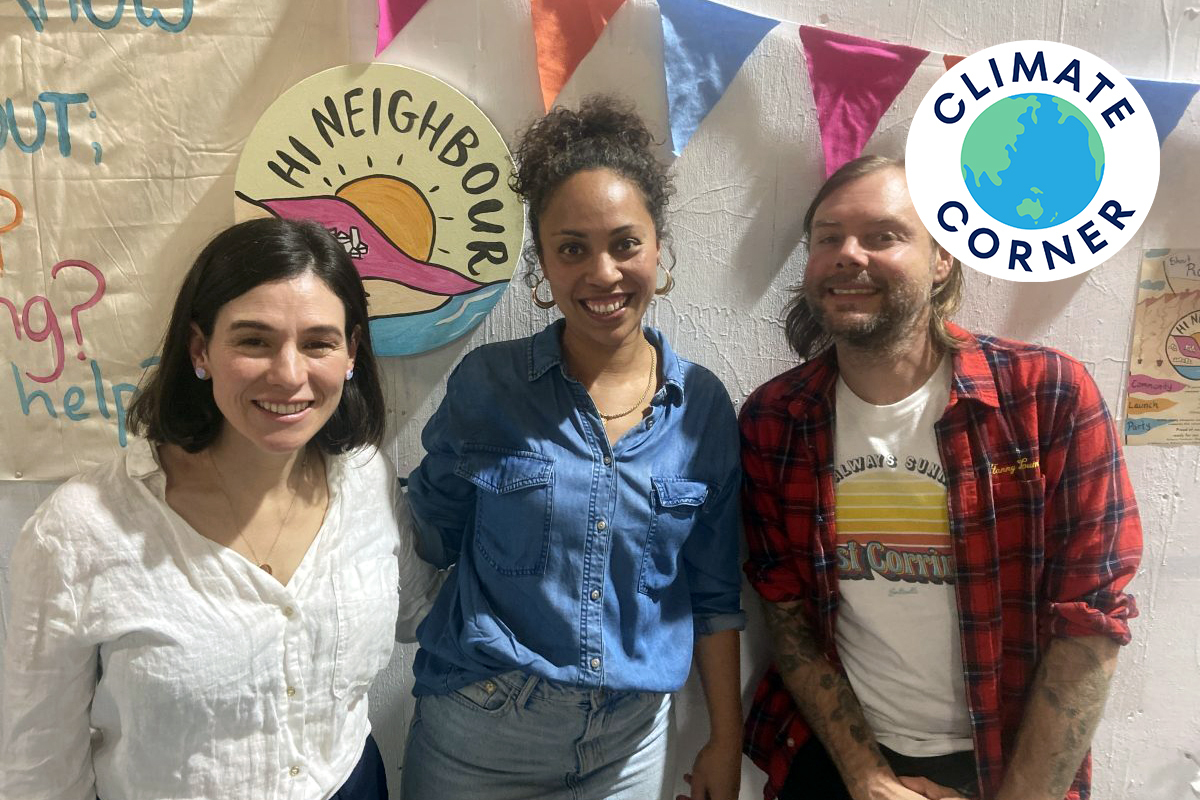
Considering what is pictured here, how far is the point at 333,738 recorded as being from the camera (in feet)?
3.26

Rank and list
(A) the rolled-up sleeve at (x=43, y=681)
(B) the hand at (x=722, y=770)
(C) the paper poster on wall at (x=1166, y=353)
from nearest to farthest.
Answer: (A) the rolled-up sleeve at (x=43, y=681) → (B) the hand at (x=722, y=770) → (C) the paper poster on wall at (x=1166, y=353)

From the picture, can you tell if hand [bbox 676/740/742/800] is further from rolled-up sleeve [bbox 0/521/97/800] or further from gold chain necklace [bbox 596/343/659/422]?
rolled-up sleeve [bbox 0/521/97/800]

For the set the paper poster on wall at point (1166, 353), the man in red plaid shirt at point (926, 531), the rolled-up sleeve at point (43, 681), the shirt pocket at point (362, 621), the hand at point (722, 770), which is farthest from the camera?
the paper poster on wall at point (1166, 353)

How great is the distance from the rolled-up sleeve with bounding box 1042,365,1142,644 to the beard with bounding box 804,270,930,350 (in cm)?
24

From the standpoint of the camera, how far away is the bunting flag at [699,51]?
119cm

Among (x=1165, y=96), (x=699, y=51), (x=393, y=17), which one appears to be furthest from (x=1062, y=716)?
(x=393, y=17)

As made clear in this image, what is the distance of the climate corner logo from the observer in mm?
1154

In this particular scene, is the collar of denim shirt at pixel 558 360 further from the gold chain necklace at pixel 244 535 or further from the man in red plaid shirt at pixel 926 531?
the gold chain necklace at pixel 244 535

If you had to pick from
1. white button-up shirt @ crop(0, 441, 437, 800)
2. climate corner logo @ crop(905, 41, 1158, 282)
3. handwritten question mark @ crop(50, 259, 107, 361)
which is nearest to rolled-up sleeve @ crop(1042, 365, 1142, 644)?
climate corner logo @ crop(905, 41, 1158, 282)

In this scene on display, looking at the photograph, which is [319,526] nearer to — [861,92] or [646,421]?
[646,421]

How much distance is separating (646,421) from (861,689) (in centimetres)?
54

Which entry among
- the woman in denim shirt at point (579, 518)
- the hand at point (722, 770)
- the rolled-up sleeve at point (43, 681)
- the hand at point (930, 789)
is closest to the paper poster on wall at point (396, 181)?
the woman in denim shirt at point (579, 518)

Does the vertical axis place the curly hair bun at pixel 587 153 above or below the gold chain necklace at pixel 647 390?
above

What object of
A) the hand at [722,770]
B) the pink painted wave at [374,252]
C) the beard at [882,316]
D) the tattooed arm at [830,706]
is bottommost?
the hand at [722,770]
